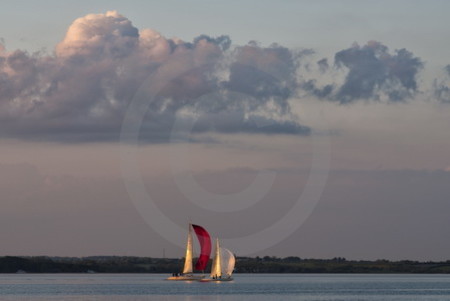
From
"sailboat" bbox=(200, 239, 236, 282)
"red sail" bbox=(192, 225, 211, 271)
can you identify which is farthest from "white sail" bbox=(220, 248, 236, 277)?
"red sail" bbox=(192, 225, 211, 271)

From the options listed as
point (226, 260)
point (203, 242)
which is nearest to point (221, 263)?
point (226, 260)

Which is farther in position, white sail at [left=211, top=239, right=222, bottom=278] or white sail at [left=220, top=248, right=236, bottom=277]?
white sail at [left=220, top=248, right=236, bottom=277]

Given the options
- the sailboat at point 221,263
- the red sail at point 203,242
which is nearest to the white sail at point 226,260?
the sailboat at point 221,263

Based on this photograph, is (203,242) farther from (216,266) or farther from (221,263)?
(221,263)

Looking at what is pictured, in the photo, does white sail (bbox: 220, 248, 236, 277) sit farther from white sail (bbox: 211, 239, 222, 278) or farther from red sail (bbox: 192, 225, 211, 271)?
red sail (bbox: 192, 225, 211, 271)

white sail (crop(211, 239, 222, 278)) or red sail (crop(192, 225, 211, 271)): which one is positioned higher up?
red sail (crop(192, 225, 211, 271))

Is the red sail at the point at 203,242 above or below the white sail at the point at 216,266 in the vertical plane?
above

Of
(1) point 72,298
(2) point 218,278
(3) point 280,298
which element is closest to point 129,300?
(1) point 72,298

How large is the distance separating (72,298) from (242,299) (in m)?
25.0

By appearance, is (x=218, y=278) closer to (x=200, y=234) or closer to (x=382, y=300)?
(x=200, y=234)

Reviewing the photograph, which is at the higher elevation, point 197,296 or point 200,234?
point 200,234

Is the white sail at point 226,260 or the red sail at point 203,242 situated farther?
the white sail at point 226,260

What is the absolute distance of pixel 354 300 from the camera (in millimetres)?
128500

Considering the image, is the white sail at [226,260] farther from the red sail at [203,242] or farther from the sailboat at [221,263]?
the red sail at [203,242]
